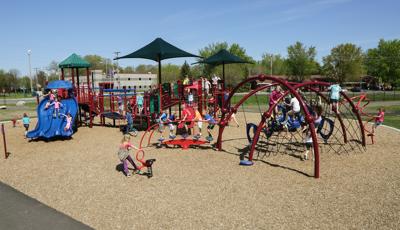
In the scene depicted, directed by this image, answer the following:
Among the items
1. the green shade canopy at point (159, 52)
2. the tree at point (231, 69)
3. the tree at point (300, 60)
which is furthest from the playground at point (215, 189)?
the tree at point (300, 60)

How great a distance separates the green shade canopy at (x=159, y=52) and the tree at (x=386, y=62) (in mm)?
57605

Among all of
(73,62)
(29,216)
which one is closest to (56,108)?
(73,62)

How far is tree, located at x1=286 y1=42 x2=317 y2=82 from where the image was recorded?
6322cm

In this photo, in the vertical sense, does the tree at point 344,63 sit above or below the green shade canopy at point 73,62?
above

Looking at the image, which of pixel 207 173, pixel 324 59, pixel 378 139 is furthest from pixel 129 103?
pixel 324 59

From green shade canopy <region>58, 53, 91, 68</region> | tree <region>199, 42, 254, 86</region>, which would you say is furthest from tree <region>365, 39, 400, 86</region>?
green shade canopy <region>58, 53, 91, 68</region>

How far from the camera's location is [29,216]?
523cm

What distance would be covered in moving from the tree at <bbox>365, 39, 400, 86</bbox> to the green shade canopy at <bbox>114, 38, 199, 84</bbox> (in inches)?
2268

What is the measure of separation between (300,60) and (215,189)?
2411 inches

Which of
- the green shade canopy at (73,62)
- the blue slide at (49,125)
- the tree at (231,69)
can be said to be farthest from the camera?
the tree at (231,69)

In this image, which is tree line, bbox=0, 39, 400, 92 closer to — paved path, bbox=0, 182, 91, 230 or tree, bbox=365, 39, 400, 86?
tree, bbox=365, 39, 400, 86

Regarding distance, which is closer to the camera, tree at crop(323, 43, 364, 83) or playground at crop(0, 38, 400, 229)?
playground at crop(0, 38, 400, 229)

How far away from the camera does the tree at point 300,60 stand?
6322 centimetres

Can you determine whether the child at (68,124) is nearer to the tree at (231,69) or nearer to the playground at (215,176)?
the playground at (215,176)
